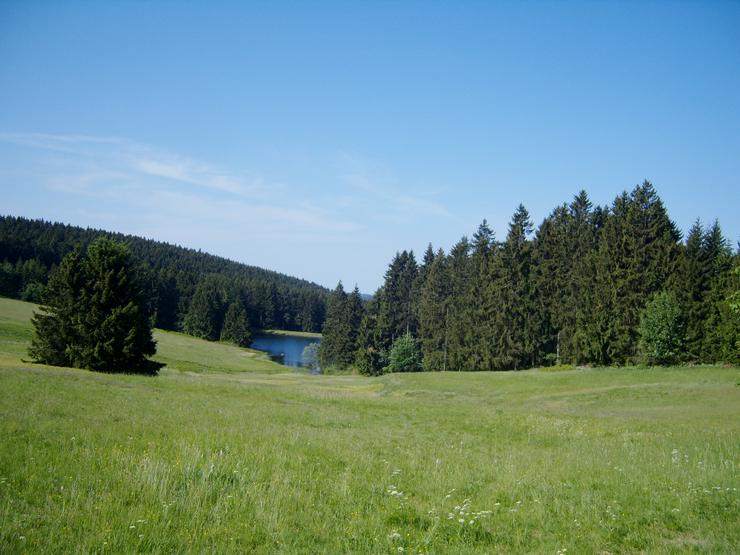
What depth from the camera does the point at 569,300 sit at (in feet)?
203

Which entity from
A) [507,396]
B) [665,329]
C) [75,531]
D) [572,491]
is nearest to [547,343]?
[665,329]

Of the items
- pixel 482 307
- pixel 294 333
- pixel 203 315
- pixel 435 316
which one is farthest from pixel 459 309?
pixel 294 333

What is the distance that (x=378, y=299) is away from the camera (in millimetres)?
88375

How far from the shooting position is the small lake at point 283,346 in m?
109

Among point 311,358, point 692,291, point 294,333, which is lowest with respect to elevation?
point 311,358

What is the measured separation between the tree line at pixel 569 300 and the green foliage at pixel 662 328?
0.10 m

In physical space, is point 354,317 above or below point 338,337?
above

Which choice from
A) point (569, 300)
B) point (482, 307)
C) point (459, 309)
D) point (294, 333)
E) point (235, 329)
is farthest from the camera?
point (294, 333)

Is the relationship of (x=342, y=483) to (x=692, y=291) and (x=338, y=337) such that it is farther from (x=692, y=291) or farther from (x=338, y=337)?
(x=338, y=337)

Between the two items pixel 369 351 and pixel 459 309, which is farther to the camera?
pixel 369 351

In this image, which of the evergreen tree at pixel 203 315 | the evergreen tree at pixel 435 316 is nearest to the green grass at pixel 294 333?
the evergreen tree at pixel 203 315

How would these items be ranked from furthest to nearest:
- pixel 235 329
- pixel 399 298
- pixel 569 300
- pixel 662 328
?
1. pixel 235 329
2. pixel 399 298
3. pixel 569 300
4. pixel 662 328

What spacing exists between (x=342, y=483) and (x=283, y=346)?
437 ft

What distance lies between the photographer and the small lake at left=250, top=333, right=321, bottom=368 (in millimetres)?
108819
